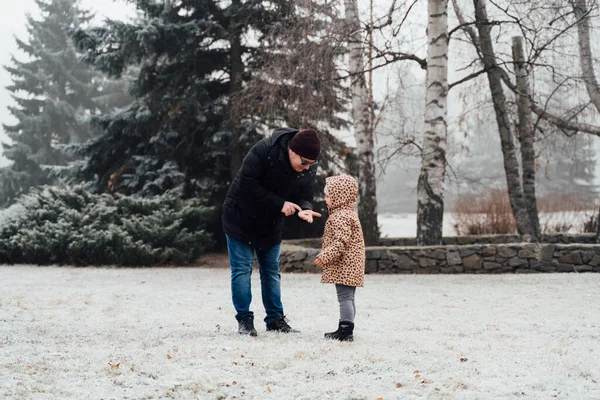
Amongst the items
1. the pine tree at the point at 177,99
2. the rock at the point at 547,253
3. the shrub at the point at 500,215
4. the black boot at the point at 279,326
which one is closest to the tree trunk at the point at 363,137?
the pine tree at the point at 177,99

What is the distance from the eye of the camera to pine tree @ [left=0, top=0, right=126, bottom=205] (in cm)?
2892

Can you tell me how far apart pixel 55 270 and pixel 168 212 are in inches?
92.3

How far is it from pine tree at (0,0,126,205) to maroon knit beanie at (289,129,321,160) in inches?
1051

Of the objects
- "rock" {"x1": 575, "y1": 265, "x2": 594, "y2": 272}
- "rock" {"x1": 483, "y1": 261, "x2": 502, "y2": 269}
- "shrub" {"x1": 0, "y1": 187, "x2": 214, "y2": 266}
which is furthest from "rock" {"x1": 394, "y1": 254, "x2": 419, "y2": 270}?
"shrub" {"x1": 0, "y1": 187, "x2": 214, "y2": 266}

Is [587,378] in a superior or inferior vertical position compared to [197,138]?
inferior

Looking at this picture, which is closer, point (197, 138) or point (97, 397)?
point (97, 397)

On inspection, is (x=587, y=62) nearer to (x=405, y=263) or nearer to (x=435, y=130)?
(x=435, y=130)

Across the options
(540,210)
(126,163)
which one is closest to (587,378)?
(126,163)

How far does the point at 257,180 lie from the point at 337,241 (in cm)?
71

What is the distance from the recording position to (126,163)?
1343 cm

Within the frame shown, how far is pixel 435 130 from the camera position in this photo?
979cm

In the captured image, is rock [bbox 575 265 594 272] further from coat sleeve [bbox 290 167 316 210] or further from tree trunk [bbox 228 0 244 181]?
tree trunk [bbox 228 0 244 181]

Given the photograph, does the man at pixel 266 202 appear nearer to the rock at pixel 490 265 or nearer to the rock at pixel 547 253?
the rock at pixel 490 265

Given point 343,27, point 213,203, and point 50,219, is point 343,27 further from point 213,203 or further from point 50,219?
point 50,219
